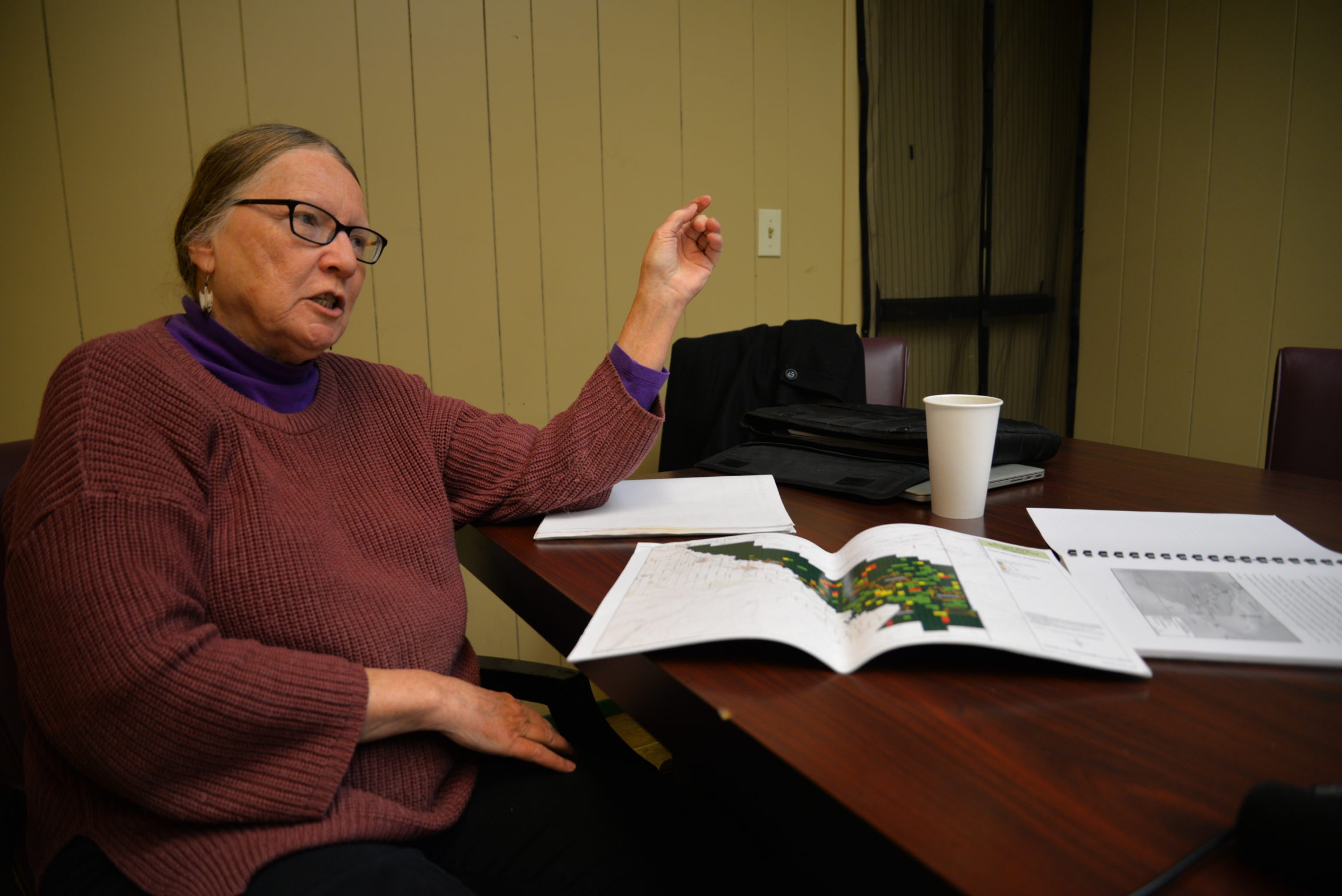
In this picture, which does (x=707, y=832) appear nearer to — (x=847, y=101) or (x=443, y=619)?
(x=443, y=619)

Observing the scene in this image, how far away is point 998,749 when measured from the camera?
0.47 meters

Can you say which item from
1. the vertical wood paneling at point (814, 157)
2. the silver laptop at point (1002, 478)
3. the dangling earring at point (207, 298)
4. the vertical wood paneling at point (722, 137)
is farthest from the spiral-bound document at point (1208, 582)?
the vertical wood paneling at point (814, 157)

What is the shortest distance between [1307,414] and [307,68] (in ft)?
6.73

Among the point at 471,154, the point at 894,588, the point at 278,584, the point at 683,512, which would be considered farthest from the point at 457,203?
the point at 894,588

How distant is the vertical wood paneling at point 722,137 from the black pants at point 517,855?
61.5 inches

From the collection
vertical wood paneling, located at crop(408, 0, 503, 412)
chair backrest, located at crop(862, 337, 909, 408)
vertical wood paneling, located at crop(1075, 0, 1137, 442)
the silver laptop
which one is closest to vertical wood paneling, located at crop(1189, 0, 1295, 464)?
vertical wood paneling, located at crop(1075, 0, 1137, 442)

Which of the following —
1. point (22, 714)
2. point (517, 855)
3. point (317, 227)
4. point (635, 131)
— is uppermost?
point (635, 131)

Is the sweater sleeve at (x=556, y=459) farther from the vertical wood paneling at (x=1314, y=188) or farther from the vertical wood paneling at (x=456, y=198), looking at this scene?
the vertical wood paneling at (x=1314, y=188)

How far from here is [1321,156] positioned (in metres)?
2.27

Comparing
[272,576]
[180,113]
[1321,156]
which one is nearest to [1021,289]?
[1321,156]

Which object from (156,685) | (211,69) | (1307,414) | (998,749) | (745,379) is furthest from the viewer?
(745,379)

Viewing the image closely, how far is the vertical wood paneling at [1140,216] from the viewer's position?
8.77 feet

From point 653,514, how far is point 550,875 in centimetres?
41

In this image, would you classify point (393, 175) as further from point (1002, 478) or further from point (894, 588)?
point (894, 588)
